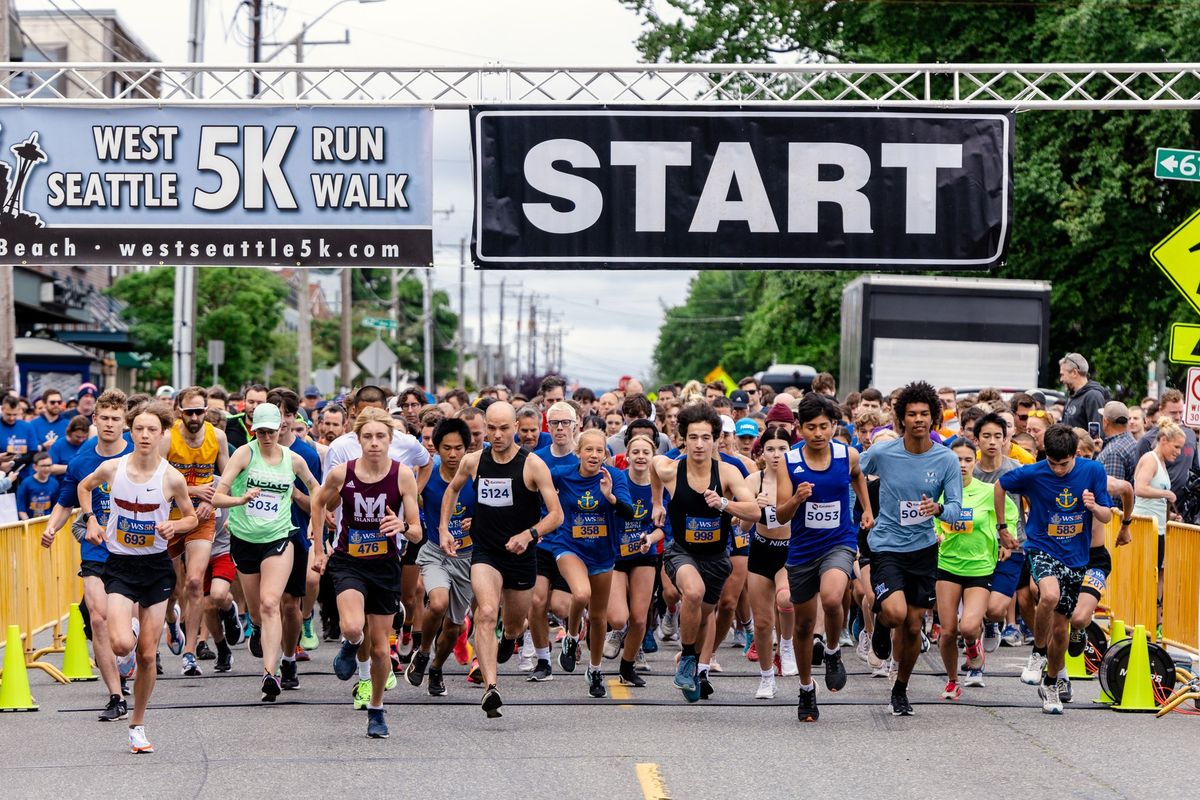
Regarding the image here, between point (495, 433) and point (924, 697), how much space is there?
3.49 meters

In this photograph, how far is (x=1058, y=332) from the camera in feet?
105

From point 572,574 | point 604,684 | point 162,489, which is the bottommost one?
point 604,684

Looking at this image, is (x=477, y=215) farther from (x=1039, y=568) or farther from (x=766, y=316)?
(x=766, y=316)

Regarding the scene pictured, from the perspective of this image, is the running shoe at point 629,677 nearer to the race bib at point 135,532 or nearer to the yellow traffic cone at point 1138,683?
the yellow traffic cone at point 1138,683

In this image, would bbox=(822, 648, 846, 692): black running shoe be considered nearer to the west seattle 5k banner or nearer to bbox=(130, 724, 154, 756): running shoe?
bbox=(130, 724, 154, 756): running shoe

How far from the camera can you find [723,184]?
13.1 m

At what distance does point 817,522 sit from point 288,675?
13.0ft

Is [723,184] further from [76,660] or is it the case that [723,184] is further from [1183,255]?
[76,660]

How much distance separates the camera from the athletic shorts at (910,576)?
10477 mm

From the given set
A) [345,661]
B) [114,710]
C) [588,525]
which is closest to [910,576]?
[588,525]

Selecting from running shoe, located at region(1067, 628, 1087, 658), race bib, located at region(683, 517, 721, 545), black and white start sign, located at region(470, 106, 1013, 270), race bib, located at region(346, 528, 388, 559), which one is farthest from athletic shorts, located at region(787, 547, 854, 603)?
black and white start sign, located at region(470, 106, 1013, 270)

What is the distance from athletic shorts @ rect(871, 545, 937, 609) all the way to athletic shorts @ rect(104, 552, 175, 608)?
438 cm

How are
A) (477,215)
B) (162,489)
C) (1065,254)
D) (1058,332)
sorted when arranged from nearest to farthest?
(162,489)
(477,215)
(1065,254)
(1058,332)

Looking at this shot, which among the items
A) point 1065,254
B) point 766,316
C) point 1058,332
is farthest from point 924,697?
point 766,316
